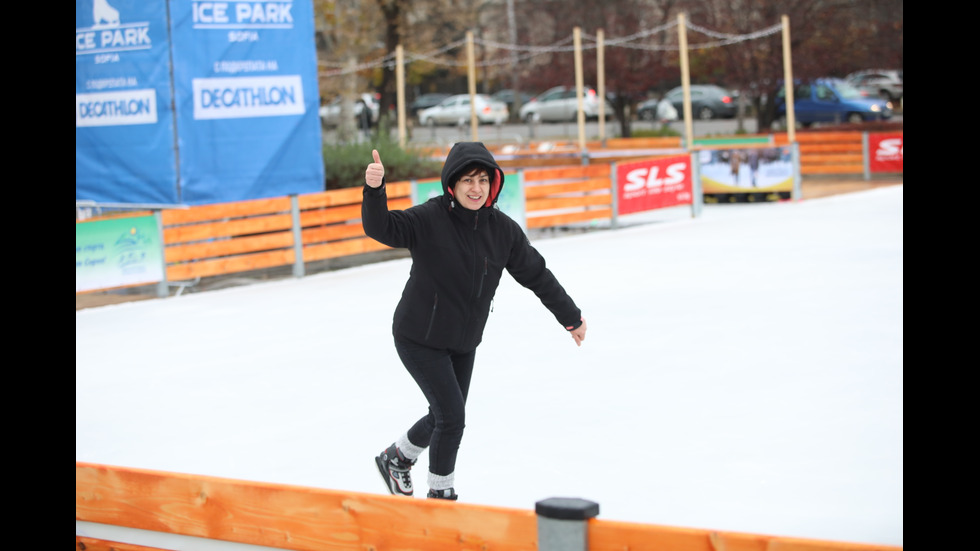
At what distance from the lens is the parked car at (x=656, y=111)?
3806cm

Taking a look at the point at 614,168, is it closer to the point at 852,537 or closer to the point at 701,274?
the point at 701,274

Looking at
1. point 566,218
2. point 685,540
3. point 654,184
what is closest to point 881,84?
point 654,184

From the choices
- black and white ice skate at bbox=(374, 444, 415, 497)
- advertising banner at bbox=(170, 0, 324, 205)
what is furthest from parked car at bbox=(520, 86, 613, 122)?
black and white ice skate at bbox=(374, 444, 415, 497)

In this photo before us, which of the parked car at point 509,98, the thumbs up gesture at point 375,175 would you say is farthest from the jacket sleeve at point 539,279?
the parked car at point 509,98

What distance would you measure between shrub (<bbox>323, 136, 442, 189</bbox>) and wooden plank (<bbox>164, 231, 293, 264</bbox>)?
306cm

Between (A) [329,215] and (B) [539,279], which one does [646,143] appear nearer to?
(A) [329,215]

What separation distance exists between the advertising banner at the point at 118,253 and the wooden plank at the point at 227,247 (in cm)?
21

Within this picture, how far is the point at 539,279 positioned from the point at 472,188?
564 mm

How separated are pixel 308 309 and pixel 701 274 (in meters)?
4.05

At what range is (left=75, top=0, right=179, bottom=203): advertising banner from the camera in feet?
43.3

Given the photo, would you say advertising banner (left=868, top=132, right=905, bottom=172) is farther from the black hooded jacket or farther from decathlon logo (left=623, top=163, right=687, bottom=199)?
the black hooded jacket

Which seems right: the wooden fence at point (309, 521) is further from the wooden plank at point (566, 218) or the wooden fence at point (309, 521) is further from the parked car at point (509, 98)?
the parked car at point (509, 98)

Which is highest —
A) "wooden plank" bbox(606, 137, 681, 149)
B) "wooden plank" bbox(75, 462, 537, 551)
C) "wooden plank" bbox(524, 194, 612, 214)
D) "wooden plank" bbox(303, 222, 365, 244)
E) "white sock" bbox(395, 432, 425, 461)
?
"wooden plank" bbox(606, 137, 681, 149)
